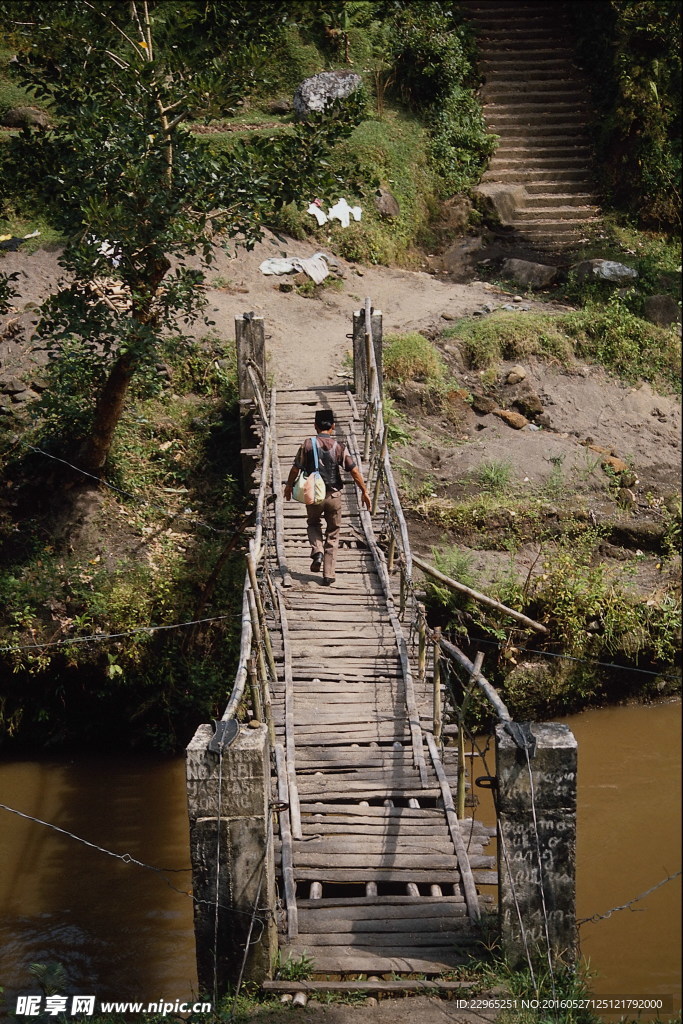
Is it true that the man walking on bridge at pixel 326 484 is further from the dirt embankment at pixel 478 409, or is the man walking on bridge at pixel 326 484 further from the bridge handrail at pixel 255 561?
the dirt embankment at pixel 478 409

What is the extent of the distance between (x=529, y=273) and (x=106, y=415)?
831cm

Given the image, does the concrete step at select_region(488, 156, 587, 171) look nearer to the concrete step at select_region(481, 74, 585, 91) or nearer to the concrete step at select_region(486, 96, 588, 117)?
the concrete step at select_region(486, 96, 588, 117)

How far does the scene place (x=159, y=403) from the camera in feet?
44.4

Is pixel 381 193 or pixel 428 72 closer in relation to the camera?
pixel 381 193

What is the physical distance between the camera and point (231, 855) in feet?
16.4

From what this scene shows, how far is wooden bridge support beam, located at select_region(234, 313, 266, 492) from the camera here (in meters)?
11.7

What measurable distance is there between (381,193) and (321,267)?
252 centimetres

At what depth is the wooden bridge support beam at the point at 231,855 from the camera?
4906 mm

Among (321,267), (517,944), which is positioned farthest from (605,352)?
(517,944)

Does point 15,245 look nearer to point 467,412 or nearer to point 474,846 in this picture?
point 467,412

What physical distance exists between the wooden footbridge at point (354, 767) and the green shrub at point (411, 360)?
4.22m

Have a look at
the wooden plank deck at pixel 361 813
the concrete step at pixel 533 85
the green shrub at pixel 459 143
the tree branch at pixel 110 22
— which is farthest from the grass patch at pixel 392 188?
the wooden plank deck at pixel 361 813

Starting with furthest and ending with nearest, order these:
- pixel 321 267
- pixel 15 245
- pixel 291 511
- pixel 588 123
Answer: pixel 588 123 → pixel 321 267 → pixel 15 245 → pixel 291 511

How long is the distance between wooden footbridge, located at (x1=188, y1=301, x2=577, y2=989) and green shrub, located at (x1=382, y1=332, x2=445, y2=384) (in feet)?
13.8
